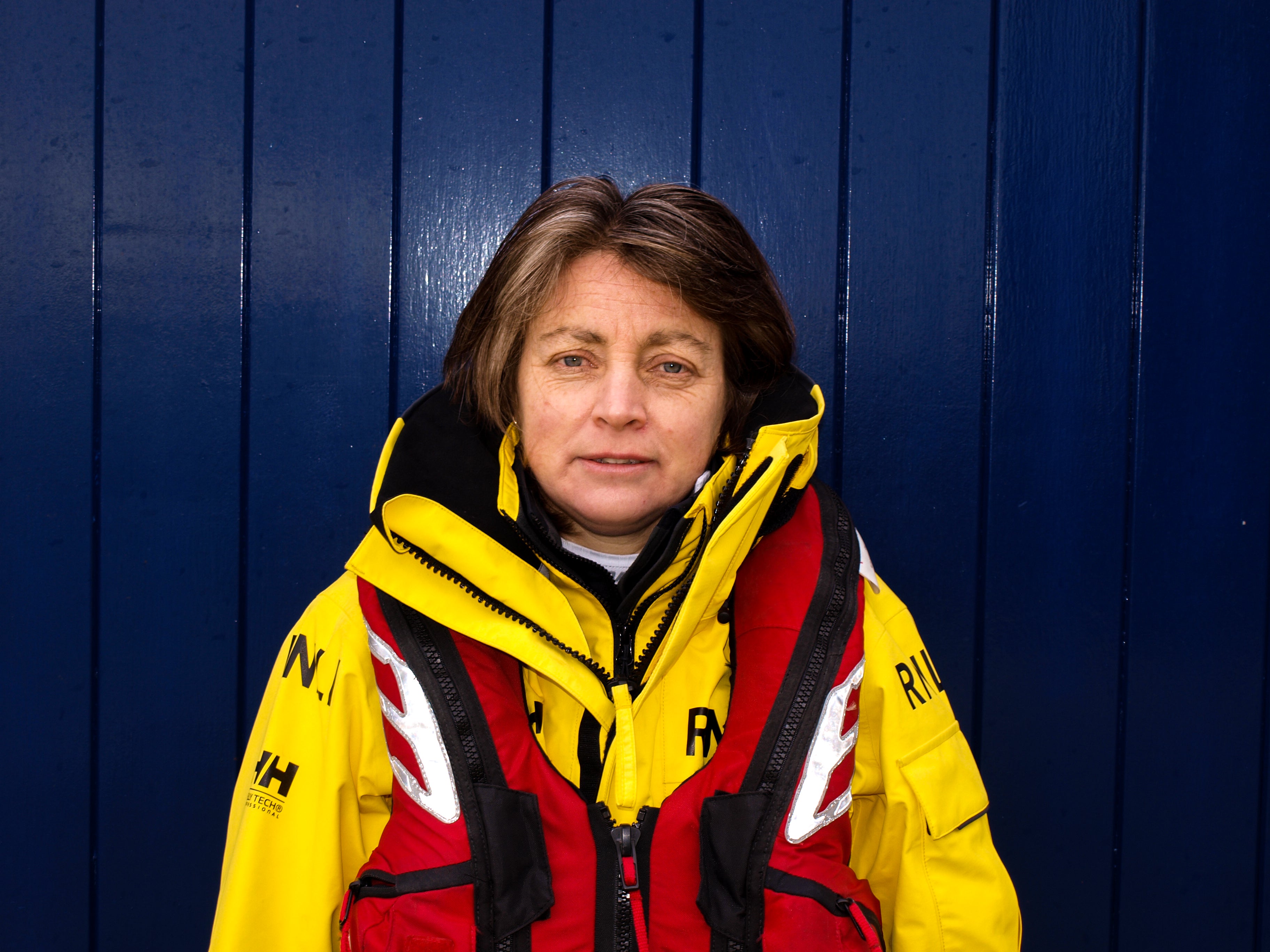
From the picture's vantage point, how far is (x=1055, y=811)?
1.50m

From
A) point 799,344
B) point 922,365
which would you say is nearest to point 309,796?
point 799,344

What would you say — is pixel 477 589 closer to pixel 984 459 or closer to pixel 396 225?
pixel 396 225

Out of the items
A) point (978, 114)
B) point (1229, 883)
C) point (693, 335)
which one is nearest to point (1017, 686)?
point (1229, 883)

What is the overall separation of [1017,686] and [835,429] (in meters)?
0.58

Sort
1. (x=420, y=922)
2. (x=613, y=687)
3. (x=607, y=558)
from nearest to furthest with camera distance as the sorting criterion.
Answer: (x=420, y=922)
(x=613, y=687)
(x=607, y=558)

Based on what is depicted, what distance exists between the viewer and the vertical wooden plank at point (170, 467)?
4.72ft

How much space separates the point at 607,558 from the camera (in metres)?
1.20

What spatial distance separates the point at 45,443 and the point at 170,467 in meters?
0.21

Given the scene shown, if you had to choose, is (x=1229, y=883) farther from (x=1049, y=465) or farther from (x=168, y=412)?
(x=168, y=412)

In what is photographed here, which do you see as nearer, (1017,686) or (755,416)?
(755,416)

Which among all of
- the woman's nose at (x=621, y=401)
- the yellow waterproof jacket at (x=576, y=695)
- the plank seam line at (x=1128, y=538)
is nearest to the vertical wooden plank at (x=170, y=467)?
the yellow waterproof jacket at (x=576, y=695)

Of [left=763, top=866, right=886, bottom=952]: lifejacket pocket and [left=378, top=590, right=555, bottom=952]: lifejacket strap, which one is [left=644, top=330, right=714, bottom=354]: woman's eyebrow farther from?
[left=763, top=866, right=886, bottom=952]: lifejacket pocket

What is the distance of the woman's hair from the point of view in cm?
112

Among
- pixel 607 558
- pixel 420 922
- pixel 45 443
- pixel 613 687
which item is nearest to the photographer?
pixel 420 922
